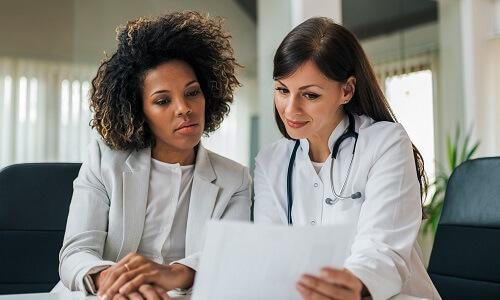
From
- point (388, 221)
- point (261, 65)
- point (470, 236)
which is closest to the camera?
point (388, 221)

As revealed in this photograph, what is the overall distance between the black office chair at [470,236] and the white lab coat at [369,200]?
11.1 inches

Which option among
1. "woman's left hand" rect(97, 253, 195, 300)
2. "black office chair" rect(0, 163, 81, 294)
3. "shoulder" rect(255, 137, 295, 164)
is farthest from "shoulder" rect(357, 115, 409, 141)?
"black office chair" rect(0, 163, 81, 294)

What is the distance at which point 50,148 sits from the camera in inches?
139

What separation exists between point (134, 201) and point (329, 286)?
90cm

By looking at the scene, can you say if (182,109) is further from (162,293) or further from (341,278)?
(341,278)

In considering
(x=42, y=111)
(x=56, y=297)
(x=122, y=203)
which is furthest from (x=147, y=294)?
(x=42, y=111)

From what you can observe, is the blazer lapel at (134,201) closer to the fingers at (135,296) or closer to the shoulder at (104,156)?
the shoulder at (104,156)

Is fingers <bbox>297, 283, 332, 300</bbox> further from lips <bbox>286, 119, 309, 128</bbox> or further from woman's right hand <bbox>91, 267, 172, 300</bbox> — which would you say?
lips <bbox>286, 119, 309, 128</bbox>

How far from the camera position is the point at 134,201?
1.86m

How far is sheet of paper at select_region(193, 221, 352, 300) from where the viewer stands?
3.25 feet

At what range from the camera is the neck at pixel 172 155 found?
78.1 inches

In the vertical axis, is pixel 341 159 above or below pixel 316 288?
above

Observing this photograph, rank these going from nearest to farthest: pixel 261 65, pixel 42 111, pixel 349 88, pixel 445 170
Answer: pixel 349 88 < pixel 42 111 < pixel 261 65 < pixel 445 170

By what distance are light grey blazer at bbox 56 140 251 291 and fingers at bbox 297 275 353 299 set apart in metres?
0.69
